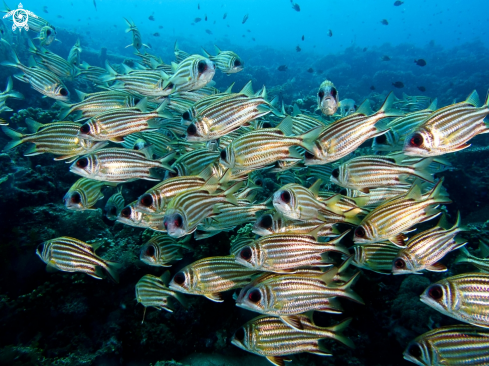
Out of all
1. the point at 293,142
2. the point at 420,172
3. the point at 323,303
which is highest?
the point at 293,142

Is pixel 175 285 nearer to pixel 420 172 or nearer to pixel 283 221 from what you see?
pixel 283 221

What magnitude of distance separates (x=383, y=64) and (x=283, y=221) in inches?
1645

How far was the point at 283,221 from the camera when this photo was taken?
3.54 meters

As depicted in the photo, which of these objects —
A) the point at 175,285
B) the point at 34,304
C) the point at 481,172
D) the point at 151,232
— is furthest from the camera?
the point at 481,172

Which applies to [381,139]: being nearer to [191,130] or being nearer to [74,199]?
[191,130]

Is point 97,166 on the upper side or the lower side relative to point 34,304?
upper

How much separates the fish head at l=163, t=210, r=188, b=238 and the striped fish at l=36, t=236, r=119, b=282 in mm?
1893

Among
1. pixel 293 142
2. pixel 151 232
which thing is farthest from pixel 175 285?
pixel 151 232

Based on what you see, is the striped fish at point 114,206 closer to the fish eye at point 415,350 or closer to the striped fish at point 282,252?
the striped fish at point 282,252

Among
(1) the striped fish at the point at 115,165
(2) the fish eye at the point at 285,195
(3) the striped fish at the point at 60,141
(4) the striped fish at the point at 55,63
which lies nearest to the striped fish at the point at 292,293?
(2) the fish eye at the point at 285,195

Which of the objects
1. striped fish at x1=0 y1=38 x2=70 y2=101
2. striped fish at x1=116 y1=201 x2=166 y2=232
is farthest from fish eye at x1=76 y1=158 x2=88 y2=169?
striped fish at x1=0 y1=38 x2=70 y2=101

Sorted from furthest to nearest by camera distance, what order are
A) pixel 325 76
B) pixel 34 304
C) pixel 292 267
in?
pixel 325 76, pixel 34 304, pixel 292 267

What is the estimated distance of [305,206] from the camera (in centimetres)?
318

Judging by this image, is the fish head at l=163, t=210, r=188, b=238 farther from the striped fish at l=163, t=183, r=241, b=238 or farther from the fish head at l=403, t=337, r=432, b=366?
the fish head at l=403, t=337, r=432, b=366
